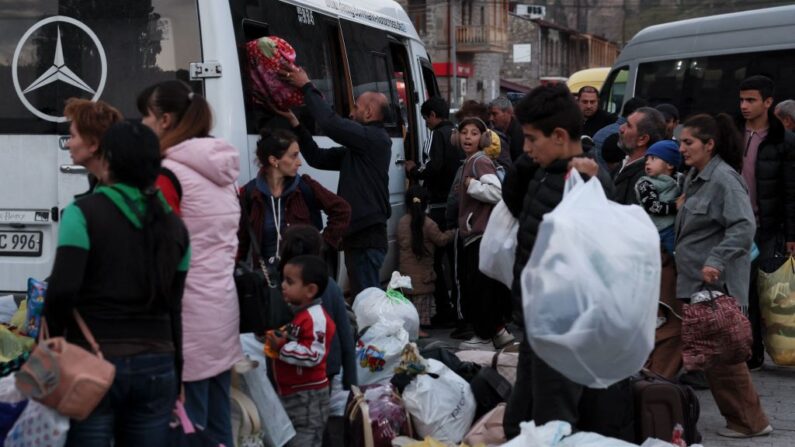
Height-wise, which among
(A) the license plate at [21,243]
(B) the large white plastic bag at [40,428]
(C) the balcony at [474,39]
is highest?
(C) the balcony at [474,39]

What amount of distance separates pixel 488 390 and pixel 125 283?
280 centimetres

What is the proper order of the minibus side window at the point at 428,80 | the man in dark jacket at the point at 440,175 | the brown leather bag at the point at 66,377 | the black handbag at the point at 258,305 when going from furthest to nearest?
the minibus side window at the point at 428,80 → the man in dark jacket at the point at 440,175 → the black handbag at the point at 258,305 → the brown leather bag at the point at 66,377

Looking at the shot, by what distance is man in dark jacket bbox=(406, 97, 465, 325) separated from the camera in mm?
10180

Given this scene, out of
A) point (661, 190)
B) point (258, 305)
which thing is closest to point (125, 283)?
point (258, 305)

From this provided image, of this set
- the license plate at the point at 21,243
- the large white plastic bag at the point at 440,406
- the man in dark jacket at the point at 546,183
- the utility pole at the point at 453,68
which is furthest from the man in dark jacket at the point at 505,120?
the utility pole at the point at 453,68

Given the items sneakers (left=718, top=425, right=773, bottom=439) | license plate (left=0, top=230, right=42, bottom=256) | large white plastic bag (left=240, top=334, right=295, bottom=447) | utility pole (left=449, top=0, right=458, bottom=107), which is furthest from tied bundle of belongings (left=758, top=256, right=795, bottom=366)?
utility pole (left=449, top=0, right=458, bottom=107)

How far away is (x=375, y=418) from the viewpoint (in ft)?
19.2

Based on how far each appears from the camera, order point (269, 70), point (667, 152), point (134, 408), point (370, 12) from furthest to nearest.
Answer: point (370, 12), point (667, 152), point (269, 70), point (134, 408)

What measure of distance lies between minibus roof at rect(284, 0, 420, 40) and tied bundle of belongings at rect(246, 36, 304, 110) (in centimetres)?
93

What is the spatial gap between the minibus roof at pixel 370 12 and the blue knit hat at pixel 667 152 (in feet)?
8.66

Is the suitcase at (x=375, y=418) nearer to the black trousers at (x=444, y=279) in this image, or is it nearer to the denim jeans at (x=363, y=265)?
the denim jeans at (x=363, y=265)

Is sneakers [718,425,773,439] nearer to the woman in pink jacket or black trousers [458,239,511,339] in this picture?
black trousers [458,239,511,339]

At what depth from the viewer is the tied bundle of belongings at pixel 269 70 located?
7062mm

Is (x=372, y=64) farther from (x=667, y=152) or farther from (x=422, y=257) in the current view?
(x=667, y=152)
